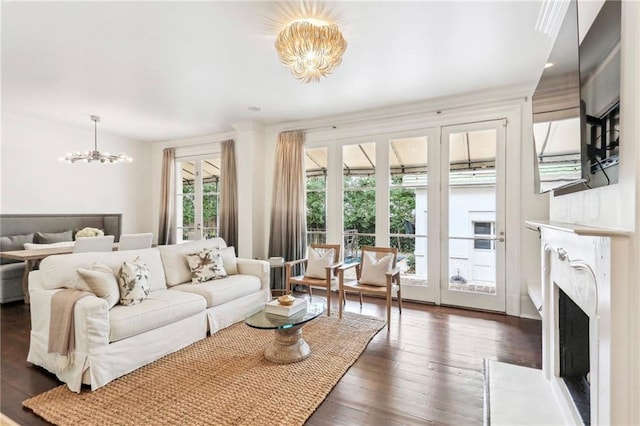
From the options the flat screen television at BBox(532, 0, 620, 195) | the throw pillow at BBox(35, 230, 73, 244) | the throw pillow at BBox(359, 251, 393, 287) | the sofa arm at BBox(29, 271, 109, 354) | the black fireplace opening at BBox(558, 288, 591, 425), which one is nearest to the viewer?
the flat screen television at BBox(532, 0, 620, 195)

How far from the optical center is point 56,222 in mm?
5109

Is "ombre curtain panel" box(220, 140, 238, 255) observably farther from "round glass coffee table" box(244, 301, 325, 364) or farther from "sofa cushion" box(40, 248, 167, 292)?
"round glass coffee table" box(244, 301, 325, 364)

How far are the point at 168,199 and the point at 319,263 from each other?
388 cm

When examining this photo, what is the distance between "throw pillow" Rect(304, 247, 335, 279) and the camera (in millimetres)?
3871

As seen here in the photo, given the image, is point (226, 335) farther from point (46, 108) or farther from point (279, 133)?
point (46, 108)

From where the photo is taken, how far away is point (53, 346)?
2.19 meters

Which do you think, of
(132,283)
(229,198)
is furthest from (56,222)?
(132,283)

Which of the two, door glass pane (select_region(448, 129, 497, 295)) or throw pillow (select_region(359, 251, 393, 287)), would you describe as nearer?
throw pillow (select_region(359, 251, 393, 287))

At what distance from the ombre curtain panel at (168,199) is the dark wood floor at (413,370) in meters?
2.69

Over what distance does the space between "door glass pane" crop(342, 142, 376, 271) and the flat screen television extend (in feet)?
8.56

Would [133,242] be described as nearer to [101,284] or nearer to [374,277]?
[101,284]

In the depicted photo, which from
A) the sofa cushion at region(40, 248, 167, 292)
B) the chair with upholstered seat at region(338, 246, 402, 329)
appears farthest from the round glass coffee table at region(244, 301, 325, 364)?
the sofa cushion at region(40, 248, 167, 292)

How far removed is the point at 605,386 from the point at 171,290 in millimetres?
3180

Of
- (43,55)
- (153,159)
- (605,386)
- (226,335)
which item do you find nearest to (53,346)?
(226,335)
